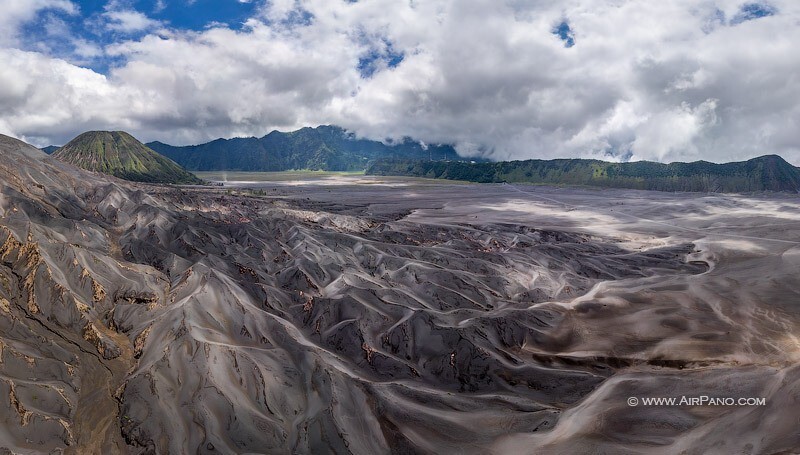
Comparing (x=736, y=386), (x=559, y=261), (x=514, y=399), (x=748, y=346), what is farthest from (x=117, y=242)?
(x=748, y=346)

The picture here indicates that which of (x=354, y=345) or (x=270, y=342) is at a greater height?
(x=270, y=342)

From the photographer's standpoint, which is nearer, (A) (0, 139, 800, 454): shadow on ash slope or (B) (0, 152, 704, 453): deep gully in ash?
(A) (0, 139, 800, 454): shadow on ash slope

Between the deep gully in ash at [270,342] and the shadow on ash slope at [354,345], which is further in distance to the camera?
the deep gully in ash at [270,342]

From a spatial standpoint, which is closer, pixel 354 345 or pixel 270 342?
pixel 270 342
